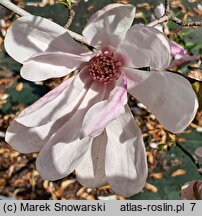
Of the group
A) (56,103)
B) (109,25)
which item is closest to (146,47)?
(109,25)

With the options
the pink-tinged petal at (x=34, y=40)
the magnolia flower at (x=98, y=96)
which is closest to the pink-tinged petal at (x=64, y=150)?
the magnolia flower at (x=98, y=96)

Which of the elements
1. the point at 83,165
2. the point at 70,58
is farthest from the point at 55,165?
the point at 70,58

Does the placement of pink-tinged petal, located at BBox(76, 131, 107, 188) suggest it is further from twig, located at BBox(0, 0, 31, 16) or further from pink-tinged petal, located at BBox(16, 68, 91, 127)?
twig, located at BBox(0, 0, 31, 16)

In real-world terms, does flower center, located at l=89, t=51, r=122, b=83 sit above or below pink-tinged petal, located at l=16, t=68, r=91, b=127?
above

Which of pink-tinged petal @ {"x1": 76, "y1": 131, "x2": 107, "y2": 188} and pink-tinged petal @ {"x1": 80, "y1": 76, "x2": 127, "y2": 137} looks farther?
pink-tinged petal @ {"x1": 76, "y1": 131, "x2": 107, "y2": 188}

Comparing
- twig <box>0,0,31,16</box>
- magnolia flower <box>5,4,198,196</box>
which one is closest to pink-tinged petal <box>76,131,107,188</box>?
magnolia flower <box>5,4,198,196</box>

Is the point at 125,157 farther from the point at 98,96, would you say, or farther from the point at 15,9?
the point at 15,9

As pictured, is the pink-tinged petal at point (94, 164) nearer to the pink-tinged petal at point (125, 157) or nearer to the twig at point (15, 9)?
the pink-tinged petal at point (125, 157)
